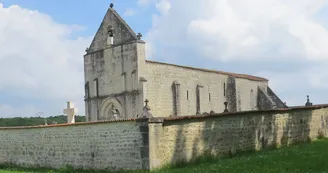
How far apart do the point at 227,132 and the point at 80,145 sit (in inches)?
239

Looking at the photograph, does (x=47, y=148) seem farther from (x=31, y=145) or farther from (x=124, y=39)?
(x=124, y=39)

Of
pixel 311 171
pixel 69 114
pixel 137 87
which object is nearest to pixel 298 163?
pixel 311 171

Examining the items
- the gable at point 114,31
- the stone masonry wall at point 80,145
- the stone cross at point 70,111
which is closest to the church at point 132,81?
the gable at point 114,31

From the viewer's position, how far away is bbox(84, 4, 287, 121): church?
3112 cm

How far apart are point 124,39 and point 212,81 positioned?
29.8ft

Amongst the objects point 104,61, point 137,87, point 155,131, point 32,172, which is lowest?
point 32,172

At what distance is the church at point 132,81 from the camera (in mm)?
31125

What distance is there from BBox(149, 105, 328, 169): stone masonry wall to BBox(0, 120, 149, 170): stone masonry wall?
737 mm

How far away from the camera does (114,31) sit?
1292 inches

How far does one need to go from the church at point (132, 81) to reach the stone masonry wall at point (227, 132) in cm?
783

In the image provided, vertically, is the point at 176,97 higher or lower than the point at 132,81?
lower

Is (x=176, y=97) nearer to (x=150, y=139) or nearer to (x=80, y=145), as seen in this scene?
(x=80, y=145)

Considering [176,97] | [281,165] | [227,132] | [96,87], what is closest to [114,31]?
[96,87]

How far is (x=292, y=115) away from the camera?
23.0 metres
